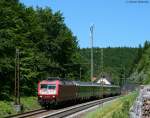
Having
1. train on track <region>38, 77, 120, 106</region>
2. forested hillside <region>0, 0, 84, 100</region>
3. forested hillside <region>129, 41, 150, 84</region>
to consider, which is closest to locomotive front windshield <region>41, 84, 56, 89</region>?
train on track <region>38, 77, 120, 106</region>

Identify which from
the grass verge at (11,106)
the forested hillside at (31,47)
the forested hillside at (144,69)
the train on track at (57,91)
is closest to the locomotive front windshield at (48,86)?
the train on track at (57,91)

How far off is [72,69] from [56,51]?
1210 centimetres

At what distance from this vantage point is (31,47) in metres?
72.0

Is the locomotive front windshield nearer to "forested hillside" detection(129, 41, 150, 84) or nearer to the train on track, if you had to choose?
the train on track

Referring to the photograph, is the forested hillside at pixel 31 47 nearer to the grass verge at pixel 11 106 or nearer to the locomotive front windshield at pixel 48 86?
the grass verge at pixel 11 106

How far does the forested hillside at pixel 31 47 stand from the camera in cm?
5547

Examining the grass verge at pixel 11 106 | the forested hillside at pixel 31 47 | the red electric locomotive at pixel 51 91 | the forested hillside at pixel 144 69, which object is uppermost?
the forested hillside at pixel 31 47

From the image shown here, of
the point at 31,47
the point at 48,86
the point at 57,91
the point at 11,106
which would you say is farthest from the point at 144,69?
the point at 31,47

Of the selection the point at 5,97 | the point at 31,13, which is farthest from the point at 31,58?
the point at 31,13

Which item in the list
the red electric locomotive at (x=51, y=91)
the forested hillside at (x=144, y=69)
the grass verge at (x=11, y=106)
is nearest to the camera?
the forested hillside at (x=144, y=69)

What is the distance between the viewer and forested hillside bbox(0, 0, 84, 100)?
55.5 meters

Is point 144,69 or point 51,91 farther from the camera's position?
point 51,91

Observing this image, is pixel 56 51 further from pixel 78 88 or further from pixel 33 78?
pixel 78 88

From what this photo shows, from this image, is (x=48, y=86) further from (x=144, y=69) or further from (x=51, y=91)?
(x=144, y=69)
